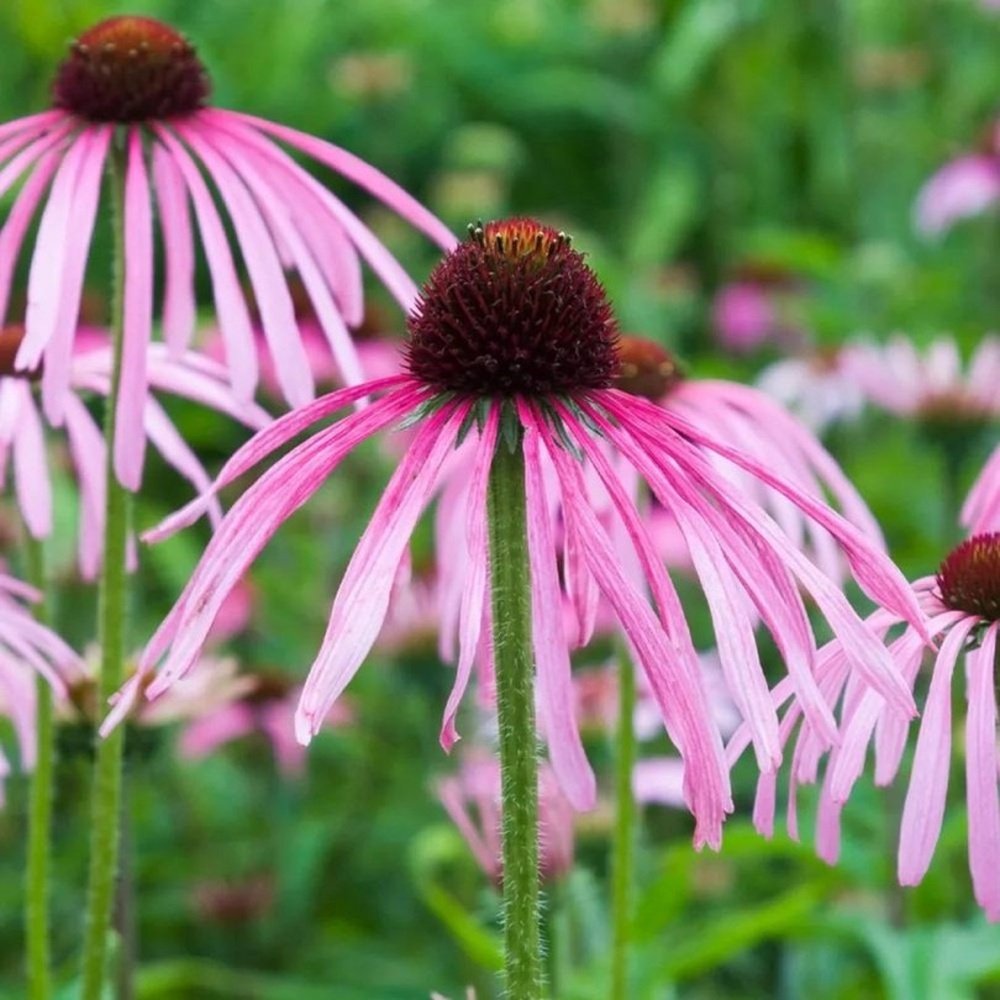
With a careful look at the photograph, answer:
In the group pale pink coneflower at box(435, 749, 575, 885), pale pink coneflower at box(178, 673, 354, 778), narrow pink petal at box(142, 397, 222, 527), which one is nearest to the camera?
pale pink coneflower at box(435, 749, 575, 885)

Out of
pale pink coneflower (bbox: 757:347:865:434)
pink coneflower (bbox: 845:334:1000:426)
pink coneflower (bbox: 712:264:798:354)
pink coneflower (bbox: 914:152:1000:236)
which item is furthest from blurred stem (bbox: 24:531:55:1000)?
pink coneflower (bbox: 712:264:798:354)

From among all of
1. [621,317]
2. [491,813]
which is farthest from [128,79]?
[621,317]

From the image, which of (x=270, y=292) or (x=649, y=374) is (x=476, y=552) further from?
(x=649, y=374)

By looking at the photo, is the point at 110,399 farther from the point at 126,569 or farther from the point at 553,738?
the point at 553,738

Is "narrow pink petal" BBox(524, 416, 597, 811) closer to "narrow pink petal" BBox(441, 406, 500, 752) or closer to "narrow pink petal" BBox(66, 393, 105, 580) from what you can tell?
"narrow pink petal" BBox(441, 406, 500, 752)

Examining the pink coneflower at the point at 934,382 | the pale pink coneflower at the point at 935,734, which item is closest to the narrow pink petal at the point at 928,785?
the pale pink coneflower at the point at 935,734

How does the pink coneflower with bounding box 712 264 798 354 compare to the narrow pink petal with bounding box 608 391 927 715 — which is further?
the pink coneflower with bounding box 712 264 798 354
